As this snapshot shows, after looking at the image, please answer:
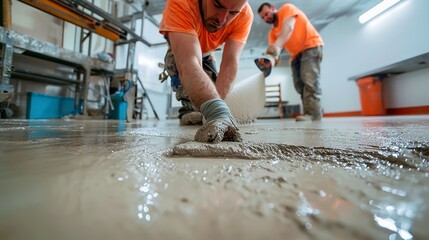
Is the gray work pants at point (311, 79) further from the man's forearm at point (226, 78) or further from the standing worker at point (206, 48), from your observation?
the man's forearm at point (226, 78)

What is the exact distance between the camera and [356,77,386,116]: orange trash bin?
352cm

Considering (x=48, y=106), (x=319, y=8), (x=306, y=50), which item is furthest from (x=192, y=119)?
(x=319, y=8)

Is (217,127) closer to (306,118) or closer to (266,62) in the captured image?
(266,62)

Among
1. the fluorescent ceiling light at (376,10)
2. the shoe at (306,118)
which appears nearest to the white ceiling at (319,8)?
the fluorescent ceiling light at (376,10)

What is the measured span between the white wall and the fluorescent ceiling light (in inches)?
3.5

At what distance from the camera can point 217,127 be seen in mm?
449

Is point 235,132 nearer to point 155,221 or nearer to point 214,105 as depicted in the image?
point 214,105

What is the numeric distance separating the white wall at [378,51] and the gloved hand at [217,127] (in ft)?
13.2

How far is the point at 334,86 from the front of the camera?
532 cm

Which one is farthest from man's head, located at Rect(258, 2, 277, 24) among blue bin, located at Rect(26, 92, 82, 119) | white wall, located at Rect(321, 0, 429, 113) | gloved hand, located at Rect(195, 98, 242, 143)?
blue bin, located at Rect(26, 92, 82, 119)

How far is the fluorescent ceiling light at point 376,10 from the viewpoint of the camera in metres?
3.57

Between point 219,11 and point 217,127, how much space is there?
0.58m

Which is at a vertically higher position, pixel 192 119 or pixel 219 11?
pixel 219 11

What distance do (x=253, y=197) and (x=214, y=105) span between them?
1.42 ft
